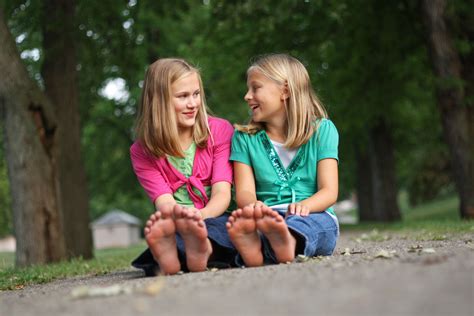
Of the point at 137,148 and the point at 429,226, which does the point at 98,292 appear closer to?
the point at 137,148

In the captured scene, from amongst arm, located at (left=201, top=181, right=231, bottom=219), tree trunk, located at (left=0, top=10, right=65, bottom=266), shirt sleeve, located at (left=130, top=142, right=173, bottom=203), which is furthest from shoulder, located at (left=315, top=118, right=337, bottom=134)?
tree trunk, located at (left=0, top=10, right=65, bottom=266)

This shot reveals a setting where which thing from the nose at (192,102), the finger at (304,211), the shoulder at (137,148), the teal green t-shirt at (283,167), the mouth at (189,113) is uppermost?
the nose at (192,102)

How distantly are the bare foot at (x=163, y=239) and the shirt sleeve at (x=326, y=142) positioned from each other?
4.77 ft

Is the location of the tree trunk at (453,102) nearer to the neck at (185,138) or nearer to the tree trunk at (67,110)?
the tree trunk at (67,110)

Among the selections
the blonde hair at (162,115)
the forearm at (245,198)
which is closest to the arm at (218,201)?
the forearm at (245,198)

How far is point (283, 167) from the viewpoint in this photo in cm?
560

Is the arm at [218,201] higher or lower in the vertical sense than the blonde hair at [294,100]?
lower

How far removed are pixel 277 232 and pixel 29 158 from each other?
534 centimetres

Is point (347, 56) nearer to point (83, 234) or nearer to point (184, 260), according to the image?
point (83, 234)

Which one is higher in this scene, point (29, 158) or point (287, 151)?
point (29, 158)

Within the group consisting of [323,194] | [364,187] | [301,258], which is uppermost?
[323,194]

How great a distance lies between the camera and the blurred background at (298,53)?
38.9 ft

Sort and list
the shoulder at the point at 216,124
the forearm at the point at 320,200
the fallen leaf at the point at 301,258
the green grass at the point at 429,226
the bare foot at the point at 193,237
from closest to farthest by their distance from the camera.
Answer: the bare foot at the point at 193,237 → the fallen leaf at the point at 301,258 → the forearm at the point at 320,200 → the shoulder at the point at 216,124 → the green grass at the point at 429,226

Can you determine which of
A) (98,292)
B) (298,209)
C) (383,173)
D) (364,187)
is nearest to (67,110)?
(298,209)
